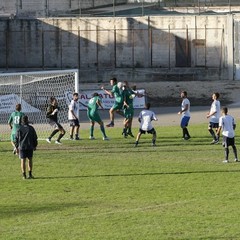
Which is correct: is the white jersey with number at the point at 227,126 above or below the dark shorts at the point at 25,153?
above

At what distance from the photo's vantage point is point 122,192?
25547mm

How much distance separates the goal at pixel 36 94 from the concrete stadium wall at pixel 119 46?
16.6m

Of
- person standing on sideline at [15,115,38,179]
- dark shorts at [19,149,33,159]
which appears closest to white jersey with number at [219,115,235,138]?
person standing on sideline at [15,115,38,179]

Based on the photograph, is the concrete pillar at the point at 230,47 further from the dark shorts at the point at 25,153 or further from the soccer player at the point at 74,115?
the dark shorts at the point at 25,153

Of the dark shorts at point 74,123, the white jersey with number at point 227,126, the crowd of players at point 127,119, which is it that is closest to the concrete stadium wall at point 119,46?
the crowd of players at point 127,119

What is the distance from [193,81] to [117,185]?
3359 centimetres

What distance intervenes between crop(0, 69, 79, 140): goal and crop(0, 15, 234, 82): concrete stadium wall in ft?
54.3

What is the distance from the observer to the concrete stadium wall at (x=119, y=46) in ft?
207

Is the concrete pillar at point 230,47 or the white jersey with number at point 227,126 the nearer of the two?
the white jersey with number at point 227,126

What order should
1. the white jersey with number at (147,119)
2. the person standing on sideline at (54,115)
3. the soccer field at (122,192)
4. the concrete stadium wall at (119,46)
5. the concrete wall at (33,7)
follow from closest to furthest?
the soccer field at (122,192) < the white jersey with number at (147,119) < the person standing on sideline at (54,115) < the concrete stadium wall at (119,46) < the concrete wall at (33,7)

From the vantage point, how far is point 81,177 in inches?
1118

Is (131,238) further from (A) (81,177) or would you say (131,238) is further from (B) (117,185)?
(A) (81,177)

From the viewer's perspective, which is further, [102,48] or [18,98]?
[102,48]

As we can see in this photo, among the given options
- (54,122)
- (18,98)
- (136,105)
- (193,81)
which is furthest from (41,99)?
(193,81)
